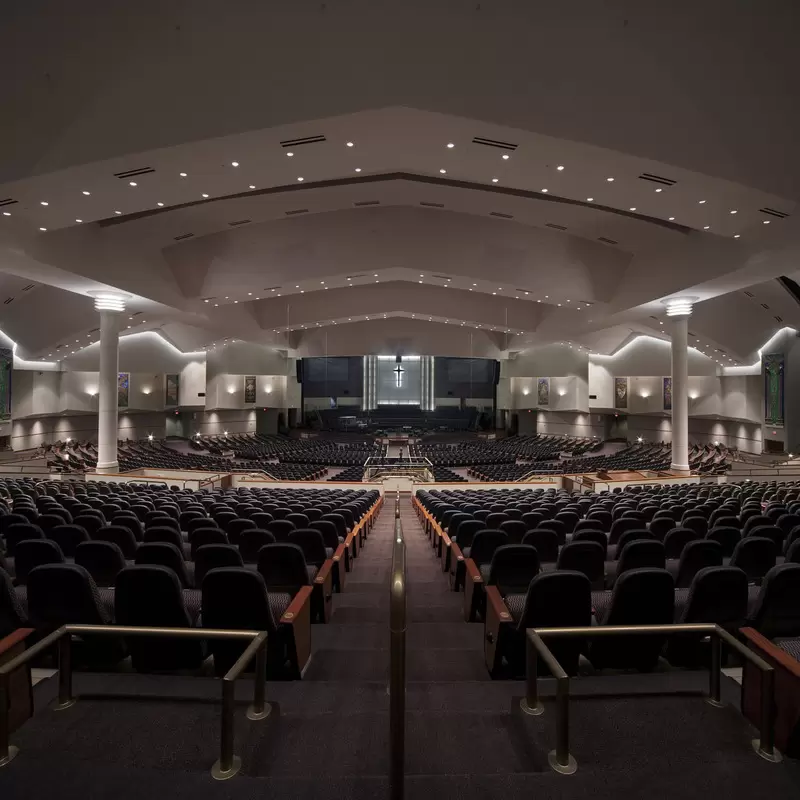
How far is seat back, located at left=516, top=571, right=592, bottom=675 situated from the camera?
2.97m

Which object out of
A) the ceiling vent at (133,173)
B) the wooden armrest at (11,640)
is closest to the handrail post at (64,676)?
the wooden armrest at (11,640)

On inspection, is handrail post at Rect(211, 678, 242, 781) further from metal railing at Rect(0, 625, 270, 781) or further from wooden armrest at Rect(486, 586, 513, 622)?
wooden armrest at Rect(486, 586, 513, 622)

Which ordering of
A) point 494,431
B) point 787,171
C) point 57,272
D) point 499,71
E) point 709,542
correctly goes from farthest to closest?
point 494,431 < point 57,272 < point 787,171 < point 499,71 < point 709,542

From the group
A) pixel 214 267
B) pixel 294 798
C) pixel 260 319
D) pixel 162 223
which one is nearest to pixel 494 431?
pixel 260 319

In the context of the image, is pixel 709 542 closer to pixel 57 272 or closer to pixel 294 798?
pixel 294 798

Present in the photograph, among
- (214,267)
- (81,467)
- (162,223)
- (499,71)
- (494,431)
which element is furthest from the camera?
(494,431)

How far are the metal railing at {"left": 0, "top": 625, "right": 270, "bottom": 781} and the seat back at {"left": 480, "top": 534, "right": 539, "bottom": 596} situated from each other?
8.00ft

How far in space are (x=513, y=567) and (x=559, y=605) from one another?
1474 mm

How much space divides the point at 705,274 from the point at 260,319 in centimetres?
2153

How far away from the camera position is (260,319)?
93.2 feet

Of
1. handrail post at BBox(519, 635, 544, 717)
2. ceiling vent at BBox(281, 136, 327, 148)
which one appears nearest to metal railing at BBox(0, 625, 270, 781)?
handrail post at BBox(519, 635, 544, 717)

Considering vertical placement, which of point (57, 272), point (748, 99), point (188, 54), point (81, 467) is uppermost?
point (188, 54)

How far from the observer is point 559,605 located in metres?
2.99

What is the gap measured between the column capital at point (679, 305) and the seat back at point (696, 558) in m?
15.0
